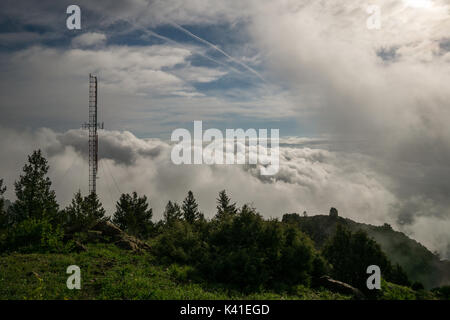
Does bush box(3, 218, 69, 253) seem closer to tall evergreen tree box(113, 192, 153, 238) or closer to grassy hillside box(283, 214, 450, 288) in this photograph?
tall evergreen tree box(113, 192, 153, 238)

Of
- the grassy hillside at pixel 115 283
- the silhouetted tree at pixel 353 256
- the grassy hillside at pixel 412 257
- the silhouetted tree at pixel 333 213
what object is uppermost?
the grassy hillside at pixel 115 283

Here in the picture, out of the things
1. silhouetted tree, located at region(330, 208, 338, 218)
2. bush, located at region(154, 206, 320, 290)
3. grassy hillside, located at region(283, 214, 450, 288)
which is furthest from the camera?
silhouetted tree, located at region(330, 208, 338, 218)

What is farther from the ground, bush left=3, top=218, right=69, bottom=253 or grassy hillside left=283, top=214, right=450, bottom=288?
bush left=3, top=218, right=69, bottom=253

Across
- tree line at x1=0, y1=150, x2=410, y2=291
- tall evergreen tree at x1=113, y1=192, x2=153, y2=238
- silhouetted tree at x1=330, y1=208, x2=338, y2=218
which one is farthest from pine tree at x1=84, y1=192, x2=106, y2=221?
silhouetted tree at x1=330, y1=208, x2=338, y2=218

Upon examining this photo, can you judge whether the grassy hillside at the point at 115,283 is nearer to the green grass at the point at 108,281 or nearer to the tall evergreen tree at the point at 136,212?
the green grass at the point at 108,281

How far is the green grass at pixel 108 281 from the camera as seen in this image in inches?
443

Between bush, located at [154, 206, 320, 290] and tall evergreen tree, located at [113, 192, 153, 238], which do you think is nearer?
bush, located at [154, 206, 320, 290]

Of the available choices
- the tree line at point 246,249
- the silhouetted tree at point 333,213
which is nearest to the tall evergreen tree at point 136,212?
the tree line at point 246,249

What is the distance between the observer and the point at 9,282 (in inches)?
481

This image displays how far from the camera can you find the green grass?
36.9 ft

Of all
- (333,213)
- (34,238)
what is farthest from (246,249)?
(333,213)

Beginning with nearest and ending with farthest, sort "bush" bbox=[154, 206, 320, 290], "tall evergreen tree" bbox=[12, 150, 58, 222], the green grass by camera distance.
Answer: the green grass, "bush" bbox=[154, 206, 320, 290], "tall evergreen tree" bbox=[12, 150, 58, 222]
